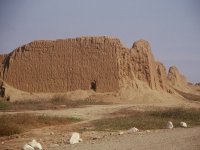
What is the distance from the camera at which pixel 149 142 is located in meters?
9.63

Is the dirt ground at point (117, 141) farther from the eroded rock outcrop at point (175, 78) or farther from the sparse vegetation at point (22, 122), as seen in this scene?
the eroded rock outcrop at point (175, 78)

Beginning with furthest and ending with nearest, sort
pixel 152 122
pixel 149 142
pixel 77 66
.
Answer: pixel 77 66, pixel 152 122, pixel 149 142

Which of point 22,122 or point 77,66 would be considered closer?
point 22,122

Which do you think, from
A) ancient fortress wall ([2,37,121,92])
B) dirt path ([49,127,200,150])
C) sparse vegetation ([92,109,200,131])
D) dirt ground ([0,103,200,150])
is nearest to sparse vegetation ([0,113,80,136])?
dirt ground ([0,103,200,150])

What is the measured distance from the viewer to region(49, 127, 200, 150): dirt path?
29.3ft

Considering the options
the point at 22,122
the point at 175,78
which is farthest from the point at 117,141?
the point at 175,78

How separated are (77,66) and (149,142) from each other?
1038 inches

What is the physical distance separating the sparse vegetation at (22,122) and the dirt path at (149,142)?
433 centimetres

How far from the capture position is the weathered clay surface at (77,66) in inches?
1378

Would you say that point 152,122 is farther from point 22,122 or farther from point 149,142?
point 149,142

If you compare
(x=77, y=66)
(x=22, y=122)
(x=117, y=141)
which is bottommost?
(x=117, y=141)

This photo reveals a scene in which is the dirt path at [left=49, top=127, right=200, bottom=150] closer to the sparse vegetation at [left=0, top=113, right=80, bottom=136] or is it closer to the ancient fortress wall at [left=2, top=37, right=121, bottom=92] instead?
the sparse vegetation at [left=0, top=113, right=80, bottom=136]

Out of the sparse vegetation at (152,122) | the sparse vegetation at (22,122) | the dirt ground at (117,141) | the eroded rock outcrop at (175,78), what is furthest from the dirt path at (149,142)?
the eroded rock outcrop at (175,78)

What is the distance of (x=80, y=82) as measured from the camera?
117ft
